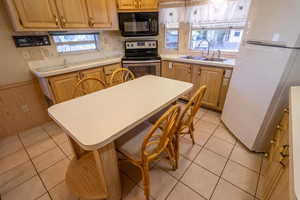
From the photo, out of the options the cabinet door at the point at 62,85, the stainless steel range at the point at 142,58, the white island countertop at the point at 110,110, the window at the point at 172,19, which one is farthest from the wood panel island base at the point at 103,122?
the window at the point at 172,19

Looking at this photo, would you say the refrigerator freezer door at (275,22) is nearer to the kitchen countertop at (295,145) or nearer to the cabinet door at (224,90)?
the kitchen countertop at (295,145)

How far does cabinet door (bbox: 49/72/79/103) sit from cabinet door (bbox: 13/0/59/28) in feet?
2.15

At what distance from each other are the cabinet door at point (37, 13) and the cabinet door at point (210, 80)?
2.15m

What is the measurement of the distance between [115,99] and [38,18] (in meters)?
1.56

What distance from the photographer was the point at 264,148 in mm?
1639

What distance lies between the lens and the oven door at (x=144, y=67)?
2674mm

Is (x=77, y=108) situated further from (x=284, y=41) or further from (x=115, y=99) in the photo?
(x=284, y=41)

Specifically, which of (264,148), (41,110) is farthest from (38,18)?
(264,148)

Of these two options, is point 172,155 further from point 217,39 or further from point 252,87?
point 217,39

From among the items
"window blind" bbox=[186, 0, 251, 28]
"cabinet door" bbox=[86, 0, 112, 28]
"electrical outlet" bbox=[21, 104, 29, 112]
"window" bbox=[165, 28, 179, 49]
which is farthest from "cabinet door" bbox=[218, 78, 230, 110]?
"electrical outlet" bbox=[21, 104, 29, 112]

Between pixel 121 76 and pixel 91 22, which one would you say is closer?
pixel 121 76

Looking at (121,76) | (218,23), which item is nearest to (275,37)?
(218,23)

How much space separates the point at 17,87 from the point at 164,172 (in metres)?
2.23

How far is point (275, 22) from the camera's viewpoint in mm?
1279
